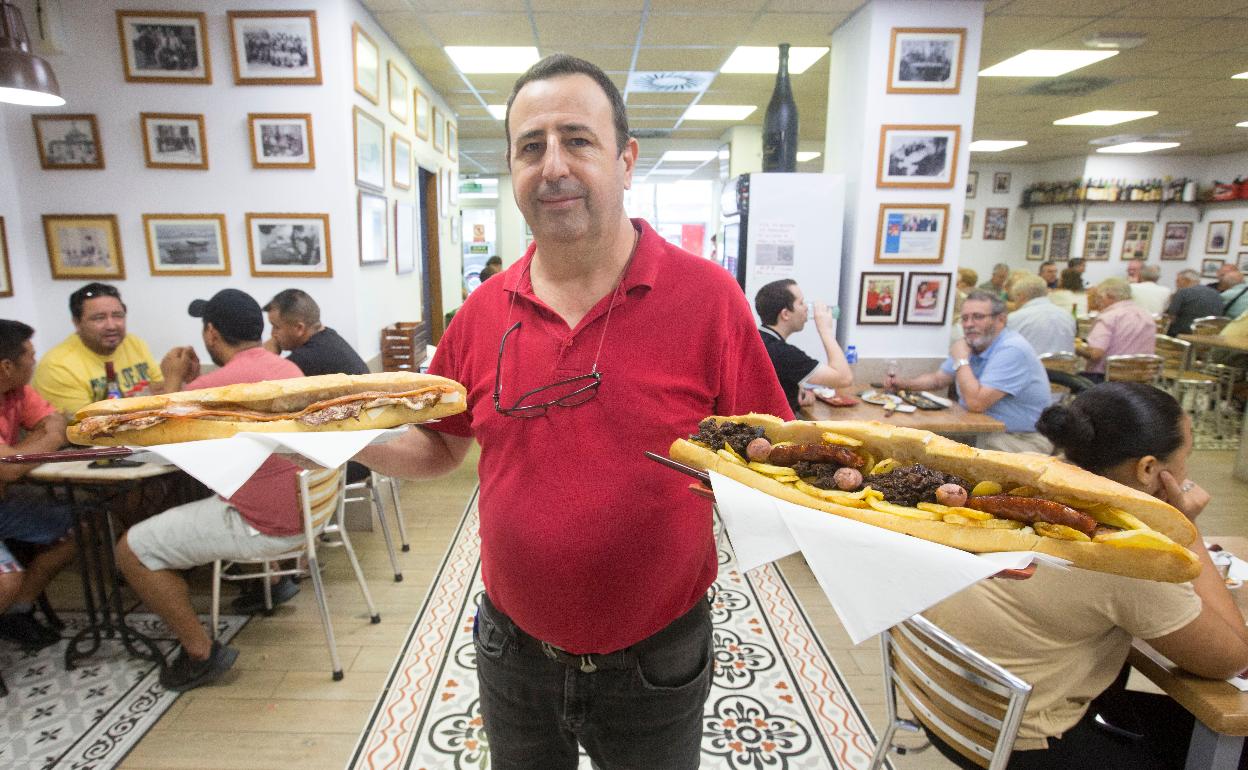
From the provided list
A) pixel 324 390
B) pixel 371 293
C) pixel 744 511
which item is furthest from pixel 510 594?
pixel 371 293

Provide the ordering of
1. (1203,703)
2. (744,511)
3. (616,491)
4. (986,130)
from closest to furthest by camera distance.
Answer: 1. (744,511)
2. (616,491)
3. (1203,703)
4. (986,130)

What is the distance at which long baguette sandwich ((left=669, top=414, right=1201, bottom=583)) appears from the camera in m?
1.03

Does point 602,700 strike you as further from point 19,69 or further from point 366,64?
point 366,64

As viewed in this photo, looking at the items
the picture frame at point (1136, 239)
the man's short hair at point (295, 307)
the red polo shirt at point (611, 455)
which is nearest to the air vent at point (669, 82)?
the man's short hair at point (295, 307)

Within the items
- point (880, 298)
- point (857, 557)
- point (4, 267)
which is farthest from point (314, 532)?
point (880, 298)

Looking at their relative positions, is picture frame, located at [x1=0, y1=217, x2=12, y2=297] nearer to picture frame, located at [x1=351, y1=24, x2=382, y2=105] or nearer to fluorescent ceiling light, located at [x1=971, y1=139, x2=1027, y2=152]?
picture frame, located at [x1=351, y1=24, x2=382, y2=105]

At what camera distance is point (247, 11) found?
12.6ft

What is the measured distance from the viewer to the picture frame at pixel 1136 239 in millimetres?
11758

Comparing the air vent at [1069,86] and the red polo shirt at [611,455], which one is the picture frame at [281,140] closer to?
the red polo shirt at [611,455]

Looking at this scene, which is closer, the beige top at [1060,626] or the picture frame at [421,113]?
the beige top at [1060,626]

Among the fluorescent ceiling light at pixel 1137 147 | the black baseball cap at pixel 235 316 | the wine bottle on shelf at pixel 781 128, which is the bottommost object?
the black baseball cap at pixel 235 316

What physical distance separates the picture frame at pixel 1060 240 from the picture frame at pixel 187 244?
13294 millimetres

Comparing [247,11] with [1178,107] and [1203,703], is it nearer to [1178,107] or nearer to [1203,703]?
[1203,703]

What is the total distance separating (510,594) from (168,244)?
4.17m
